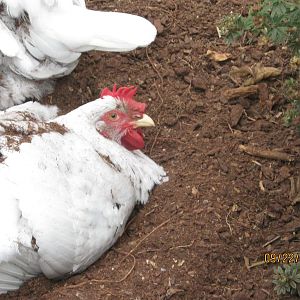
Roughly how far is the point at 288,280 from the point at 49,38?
1.74 metres

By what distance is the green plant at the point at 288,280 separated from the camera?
3279 mm

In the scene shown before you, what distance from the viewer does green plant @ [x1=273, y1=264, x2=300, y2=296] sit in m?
3.28

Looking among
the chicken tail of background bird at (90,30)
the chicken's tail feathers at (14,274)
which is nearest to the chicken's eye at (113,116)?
the chicken tail of background bird at (90,30)

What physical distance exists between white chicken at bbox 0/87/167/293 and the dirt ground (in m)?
0.14

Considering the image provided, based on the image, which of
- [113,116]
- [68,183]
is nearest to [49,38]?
[113,116]

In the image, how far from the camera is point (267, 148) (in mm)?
4004

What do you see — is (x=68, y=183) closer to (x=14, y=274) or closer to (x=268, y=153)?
(x=14, y=274)

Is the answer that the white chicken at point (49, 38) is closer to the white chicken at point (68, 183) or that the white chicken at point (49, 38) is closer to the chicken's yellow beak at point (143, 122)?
the white chicken at point (68, 183)

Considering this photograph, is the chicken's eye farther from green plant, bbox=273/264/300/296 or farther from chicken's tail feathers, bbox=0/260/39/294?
green plant, bbox=273/264/300/296

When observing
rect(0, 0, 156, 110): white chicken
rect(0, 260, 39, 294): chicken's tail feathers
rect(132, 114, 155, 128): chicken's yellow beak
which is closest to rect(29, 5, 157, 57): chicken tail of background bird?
rect(0, 0, 156, 110): white chicken

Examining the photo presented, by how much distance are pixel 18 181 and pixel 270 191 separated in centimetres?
135

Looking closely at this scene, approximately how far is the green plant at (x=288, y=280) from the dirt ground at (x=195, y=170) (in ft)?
0.27

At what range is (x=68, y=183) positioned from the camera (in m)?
3.35

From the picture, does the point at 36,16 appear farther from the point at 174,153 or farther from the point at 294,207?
the point at 294,207
